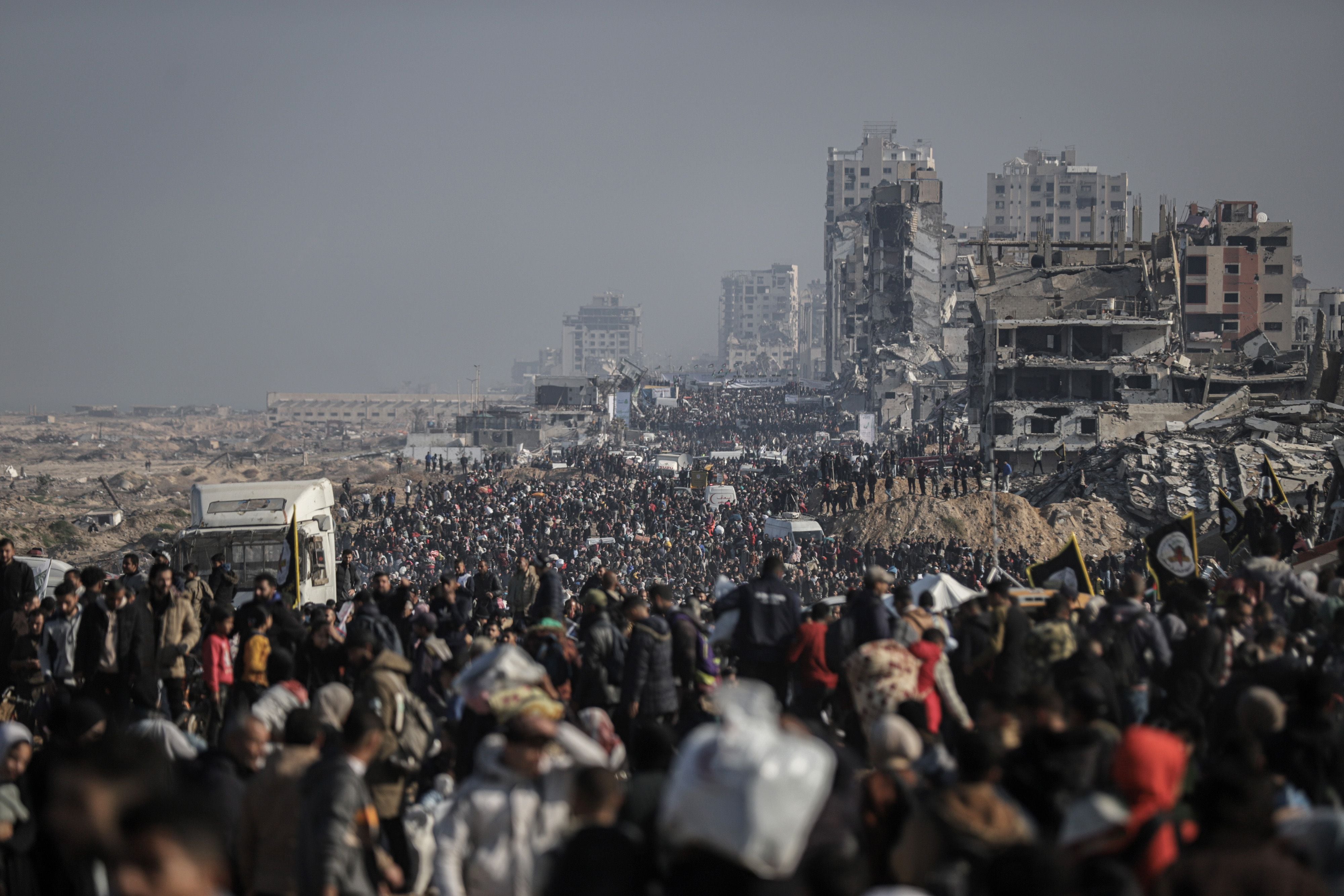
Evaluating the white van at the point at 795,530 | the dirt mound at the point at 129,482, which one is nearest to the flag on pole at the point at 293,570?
the white van at the point at 795,530

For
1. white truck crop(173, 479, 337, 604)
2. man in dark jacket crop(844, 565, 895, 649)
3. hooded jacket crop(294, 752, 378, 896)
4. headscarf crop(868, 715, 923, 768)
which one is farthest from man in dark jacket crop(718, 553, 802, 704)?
white truck crop(173, 479, 337, 604)

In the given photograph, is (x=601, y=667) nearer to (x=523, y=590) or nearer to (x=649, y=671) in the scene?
(x=649, y=671)

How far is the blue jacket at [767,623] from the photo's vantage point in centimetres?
862

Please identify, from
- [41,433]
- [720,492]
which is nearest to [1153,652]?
[720,492]

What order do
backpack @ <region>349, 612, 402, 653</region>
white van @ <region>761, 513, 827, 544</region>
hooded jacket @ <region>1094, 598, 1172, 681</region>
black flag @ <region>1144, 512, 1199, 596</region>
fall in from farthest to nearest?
white van @ <region>761, 513, 827, 544</region>
black flag @ <region>1144, 512, 1199, 596</region>
backpack @ <region>349, 612, 402, 653</region>
hooded jacket @ <region>1094, 598, 1172, 681</region>

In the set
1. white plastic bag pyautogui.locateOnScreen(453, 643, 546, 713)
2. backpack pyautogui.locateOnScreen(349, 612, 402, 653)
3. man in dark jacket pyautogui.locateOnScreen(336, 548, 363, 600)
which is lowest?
man in dark jacket pyautogui.locateOnScreen(336, 548, 363, 600)

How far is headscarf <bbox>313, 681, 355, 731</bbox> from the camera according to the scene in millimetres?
6316

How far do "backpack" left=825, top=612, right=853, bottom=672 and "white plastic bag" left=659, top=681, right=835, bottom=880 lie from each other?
455cm

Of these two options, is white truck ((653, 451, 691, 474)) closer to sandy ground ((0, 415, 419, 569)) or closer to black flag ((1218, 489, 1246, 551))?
sandy ground ((0, 415, 419, 569))

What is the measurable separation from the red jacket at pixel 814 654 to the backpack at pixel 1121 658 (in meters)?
1.77

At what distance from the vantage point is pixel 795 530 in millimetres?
30172

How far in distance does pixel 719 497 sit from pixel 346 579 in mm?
18783

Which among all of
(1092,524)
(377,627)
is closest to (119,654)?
(377,627)

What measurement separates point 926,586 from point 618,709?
476cm
